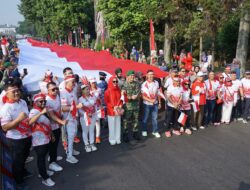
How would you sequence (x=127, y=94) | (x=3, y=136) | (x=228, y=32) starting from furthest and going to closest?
(x=228, y=32) → (x=127, y=94) → (x=3, y=136)

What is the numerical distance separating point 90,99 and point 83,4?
134 feet

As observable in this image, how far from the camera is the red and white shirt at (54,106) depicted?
5.58 m

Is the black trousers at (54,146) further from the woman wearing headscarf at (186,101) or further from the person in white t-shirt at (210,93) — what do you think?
the person in white t-shirt at (210,93)

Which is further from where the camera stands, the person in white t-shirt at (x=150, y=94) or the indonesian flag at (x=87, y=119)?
the person in white t-shirt at (x=150, y=94)

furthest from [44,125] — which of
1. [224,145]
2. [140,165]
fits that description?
[224,145]

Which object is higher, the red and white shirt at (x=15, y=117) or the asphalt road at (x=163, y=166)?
the red and white shirt at (x=15, y=117)

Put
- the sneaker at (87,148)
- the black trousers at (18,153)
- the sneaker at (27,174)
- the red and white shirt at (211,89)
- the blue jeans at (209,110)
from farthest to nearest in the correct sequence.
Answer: the blue jeans at (209,110), the red and white shirt at (211,89), the sneaker at (87,148), the sneaker at (27,174), the black trousers at (18,153)

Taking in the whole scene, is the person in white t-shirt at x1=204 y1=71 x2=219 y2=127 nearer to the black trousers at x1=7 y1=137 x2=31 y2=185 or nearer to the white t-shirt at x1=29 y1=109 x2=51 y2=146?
the white t-shirt at x1=29 y1=109 x2=51 y2=146

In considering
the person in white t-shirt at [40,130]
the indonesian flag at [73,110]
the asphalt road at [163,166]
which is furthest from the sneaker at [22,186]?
the indonesian flag at [73,110]

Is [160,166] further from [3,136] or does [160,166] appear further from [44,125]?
[3,136]

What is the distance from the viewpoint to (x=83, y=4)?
45.2 meters

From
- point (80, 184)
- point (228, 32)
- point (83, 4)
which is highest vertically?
point (83, 4)

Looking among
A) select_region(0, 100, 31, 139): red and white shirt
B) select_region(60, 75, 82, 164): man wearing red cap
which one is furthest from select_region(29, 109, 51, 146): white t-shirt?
select_region(60, 75, 82, 164): man wearing red cap

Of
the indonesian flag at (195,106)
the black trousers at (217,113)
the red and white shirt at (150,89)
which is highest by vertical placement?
the red and white shirt at (150,89)
